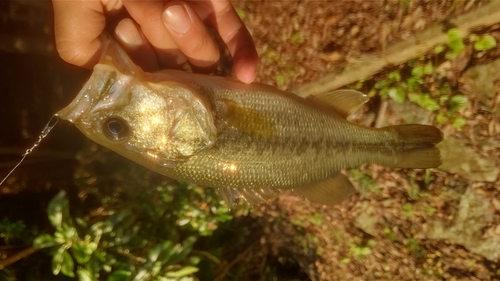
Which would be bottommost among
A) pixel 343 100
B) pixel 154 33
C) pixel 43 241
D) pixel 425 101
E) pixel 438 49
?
pixel 43 241

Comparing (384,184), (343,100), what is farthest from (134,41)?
(384,184)

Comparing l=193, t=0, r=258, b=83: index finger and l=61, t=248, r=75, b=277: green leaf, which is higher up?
l=193, t=0, r=258, b=83: index finger

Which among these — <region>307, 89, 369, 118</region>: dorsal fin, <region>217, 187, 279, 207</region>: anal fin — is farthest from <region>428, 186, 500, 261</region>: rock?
<region>217, 187, 279, 207</region>: anal fin

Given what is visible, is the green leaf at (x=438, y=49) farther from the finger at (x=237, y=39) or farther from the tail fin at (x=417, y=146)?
the finger at (x=237, y=39)

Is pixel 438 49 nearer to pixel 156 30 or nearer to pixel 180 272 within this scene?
pixel 156 30

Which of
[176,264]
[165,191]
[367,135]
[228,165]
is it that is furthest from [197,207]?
[367,135]

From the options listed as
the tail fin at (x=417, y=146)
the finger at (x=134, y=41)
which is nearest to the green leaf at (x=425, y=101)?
the tail fin at (x=417, y=146)

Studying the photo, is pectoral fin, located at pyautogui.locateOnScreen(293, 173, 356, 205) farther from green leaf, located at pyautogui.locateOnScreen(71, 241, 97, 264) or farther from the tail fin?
green leaf, located at pyautogui.locateOnScreen(71, 241, 97, 264)
